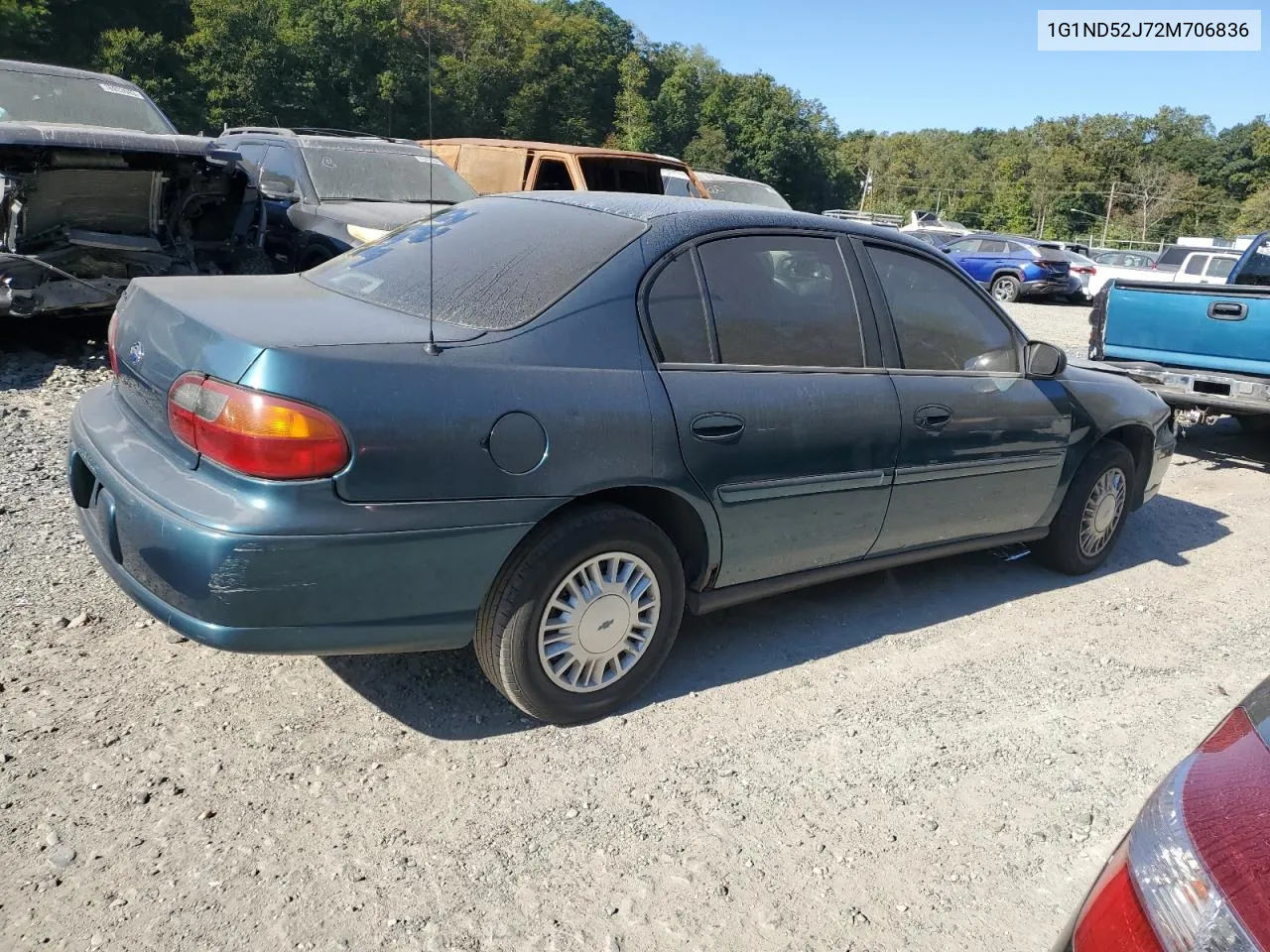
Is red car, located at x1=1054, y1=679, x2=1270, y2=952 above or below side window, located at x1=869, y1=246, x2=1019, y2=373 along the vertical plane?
below

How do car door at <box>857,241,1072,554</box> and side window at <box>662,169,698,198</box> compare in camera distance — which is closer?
car door at <box>857,241,1072,554</box>

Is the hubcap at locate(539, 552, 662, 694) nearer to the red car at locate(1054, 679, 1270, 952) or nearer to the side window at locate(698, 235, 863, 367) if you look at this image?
the side window at locate(698, 235, 863, 367)

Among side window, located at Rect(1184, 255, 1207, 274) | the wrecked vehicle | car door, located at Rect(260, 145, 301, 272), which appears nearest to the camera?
the wrecked vehicle

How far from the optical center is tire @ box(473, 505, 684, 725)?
2934mm

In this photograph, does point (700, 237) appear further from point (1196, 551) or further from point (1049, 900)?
point (1196, 551)

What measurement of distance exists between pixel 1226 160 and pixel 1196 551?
76.9 metres

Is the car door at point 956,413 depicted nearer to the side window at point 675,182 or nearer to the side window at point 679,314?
the side window at point 679,314

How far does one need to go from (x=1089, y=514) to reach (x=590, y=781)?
3183 mm

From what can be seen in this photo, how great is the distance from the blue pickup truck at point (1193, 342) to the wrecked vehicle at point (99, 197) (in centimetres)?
670

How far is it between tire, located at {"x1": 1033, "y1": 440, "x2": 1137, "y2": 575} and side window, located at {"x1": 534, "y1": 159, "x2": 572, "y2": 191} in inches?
309

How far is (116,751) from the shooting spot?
2836 millimetres

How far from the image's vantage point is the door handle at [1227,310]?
6.99 metres

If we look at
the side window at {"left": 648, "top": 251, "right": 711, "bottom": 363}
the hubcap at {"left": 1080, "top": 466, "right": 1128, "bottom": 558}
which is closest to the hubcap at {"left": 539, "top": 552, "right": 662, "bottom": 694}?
the side window at {"left": 648, "top": 251, "right": 711, "bottom": 363}

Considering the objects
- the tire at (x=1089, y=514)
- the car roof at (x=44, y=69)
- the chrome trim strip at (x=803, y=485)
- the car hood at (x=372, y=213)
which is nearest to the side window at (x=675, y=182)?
the car hood at (x=372, y=213)
